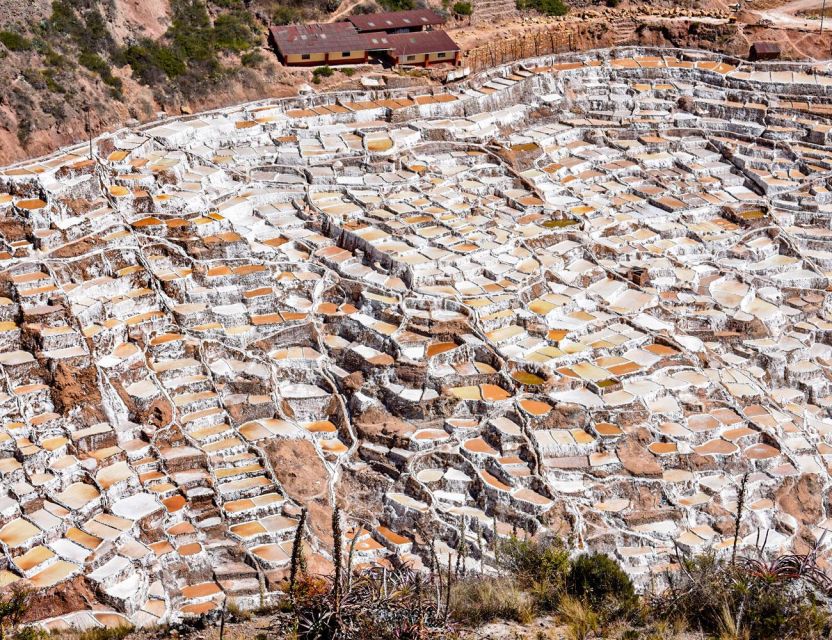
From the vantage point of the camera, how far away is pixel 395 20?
58.9 m

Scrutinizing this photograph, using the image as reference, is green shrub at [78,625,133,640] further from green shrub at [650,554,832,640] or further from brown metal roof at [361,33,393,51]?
brown metal roof at [361,33,393,51]

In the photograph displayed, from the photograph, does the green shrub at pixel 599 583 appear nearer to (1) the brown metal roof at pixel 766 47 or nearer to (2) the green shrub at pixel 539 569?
(2) the green shrub at pixel 539 569

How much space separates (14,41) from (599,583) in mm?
37338

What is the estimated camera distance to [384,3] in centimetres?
6222

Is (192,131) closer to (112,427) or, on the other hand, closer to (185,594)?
(112,427)

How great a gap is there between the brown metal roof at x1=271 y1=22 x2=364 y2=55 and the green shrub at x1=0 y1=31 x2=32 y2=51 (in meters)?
11.8

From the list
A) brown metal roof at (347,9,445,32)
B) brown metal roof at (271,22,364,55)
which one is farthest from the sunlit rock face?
brown metal roof at (347,9,445,32)

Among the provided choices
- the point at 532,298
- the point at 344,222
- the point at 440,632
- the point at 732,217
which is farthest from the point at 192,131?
the point at 440,632

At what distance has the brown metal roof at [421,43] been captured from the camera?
56312mm

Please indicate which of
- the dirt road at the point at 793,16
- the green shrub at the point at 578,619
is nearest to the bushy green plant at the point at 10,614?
the green shrub at the point at 578,619

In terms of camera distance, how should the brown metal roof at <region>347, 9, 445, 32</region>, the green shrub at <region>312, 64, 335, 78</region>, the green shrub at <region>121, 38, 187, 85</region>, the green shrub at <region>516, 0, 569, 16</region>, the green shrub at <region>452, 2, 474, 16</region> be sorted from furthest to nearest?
1. the green shrub at <region>516, 0, 569, 16</region>
2. the green shrub at <region>452, 2, 474, 16</region>
3. the brown metal roof at <region>347, 9, 445, 32</region>
4. the green shrub at <region>312, 64, 335, 78</region>
5. the green shrub at <region>121, 38, 187, 85</region>

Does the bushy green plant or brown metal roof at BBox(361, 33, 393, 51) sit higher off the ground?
brown metal roof at BBox(361, 33, 393, 51)

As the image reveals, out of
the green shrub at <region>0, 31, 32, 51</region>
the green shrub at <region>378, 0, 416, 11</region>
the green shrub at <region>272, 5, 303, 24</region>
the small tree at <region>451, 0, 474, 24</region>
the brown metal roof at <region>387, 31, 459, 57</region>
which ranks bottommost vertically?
the brown metal roof at <region>387, 31, 459, 57</region>

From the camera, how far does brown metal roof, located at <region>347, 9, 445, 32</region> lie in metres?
58.2
